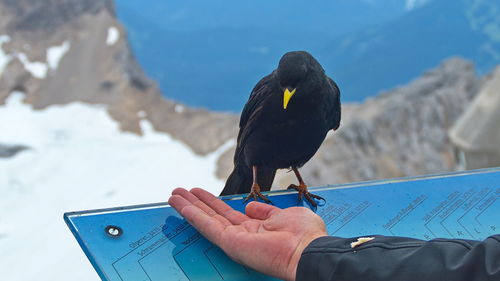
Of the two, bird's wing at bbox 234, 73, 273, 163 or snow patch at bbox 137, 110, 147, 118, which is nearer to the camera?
bird's wing at bbox 234, 73, 273, 163

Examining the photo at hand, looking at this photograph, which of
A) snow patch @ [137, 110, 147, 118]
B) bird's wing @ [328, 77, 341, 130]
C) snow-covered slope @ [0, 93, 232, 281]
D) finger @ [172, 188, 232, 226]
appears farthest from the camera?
snow patch @ [137, 110, 147, 118]

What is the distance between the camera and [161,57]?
28047 millimetres

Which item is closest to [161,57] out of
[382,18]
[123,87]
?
[123,87]

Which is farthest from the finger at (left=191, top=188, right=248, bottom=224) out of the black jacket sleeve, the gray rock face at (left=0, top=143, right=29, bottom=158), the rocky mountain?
the gray rock face at (left=0, top=143, right=29, bottom=158)

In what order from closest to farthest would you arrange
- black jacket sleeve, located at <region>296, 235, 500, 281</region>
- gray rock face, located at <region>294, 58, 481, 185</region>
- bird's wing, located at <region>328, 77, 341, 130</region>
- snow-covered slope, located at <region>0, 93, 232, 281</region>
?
black jacket sleeve, located at <region>296, 235, 500, 281</region>
bird's wing, located at <region>328, 77, 341, 130</region>
snow-covered slope, located at <region>0, 93, 232, 281</region>
gray rock face, located at <region>294, 58, 481, 185</region>

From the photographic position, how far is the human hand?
5.95ft

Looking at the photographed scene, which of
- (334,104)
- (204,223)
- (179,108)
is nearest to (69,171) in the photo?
(179,108)

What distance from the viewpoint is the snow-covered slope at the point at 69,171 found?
10.9m

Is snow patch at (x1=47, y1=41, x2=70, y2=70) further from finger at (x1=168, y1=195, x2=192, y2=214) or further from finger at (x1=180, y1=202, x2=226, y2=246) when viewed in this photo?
finger at (x1=180, y1=202, x2=226, y2=246)

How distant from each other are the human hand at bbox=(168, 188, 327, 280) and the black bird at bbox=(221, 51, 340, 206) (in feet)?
1.40

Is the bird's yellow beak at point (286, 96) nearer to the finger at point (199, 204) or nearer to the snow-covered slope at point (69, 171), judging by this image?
the finger at point (199, 204)

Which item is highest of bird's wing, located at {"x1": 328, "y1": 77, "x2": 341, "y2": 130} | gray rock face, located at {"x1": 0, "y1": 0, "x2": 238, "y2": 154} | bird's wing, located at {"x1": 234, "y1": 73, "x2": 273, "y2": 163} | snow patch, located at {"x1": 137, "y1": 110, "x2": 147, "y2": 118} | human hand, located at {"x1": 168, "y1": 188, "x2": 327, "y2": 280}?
gray rock face, located at {"x1": 0, "y1": 0, "x2": 238, "y2": 154}

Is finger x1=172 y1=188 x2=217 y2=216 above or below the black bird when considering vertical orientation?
below

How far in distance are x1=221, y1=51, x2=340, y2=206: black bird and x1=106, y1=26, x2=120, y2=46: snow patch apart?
65.3 feet
